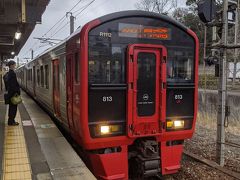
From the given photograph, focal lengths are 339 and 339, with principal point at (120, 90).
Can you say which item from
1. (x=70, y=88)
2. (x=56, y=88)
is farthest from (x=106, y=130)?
(x=56, y=88)

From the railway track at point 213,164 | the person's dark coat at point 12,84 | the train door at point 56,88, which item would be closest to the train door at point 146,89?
the railway track at point 213,164

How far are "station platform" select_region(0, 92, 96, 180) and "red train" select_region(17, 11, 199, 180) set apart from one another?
1.44 feet

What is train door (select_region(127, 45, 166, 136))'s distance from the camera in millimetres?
5887

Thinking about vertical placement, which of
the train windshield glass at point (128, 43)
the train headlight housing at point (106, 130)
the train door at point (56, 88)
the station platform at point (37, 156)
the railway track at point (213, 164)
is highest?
the train windshield glass at point (128, 43)

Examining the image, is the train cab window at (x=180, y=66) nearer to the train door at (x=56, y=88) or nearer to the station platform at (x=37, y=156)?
the station platform at (x=37, y=156)

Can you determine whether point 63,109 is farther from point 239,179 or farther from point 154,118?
point 239,179

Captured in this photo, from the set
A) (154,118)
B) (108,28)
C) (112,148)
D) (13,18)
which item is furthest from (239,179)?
(13,18)

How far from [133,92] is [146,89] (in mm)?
270

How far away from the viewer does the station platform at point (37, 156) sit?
507 cm

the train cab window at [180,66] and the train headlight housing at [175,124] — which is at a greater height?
the train cab window at [180,66]

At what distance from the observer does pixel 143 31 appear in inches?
240

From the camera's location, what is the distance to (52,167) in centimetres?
539

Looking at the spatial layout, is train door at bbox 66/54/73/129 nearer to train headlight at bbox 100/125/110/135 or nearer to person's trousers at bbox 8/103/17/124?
train headlight at bbox 100/125/110/135

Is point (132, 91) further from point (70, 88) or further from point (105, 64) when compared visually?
point (70, 88)
